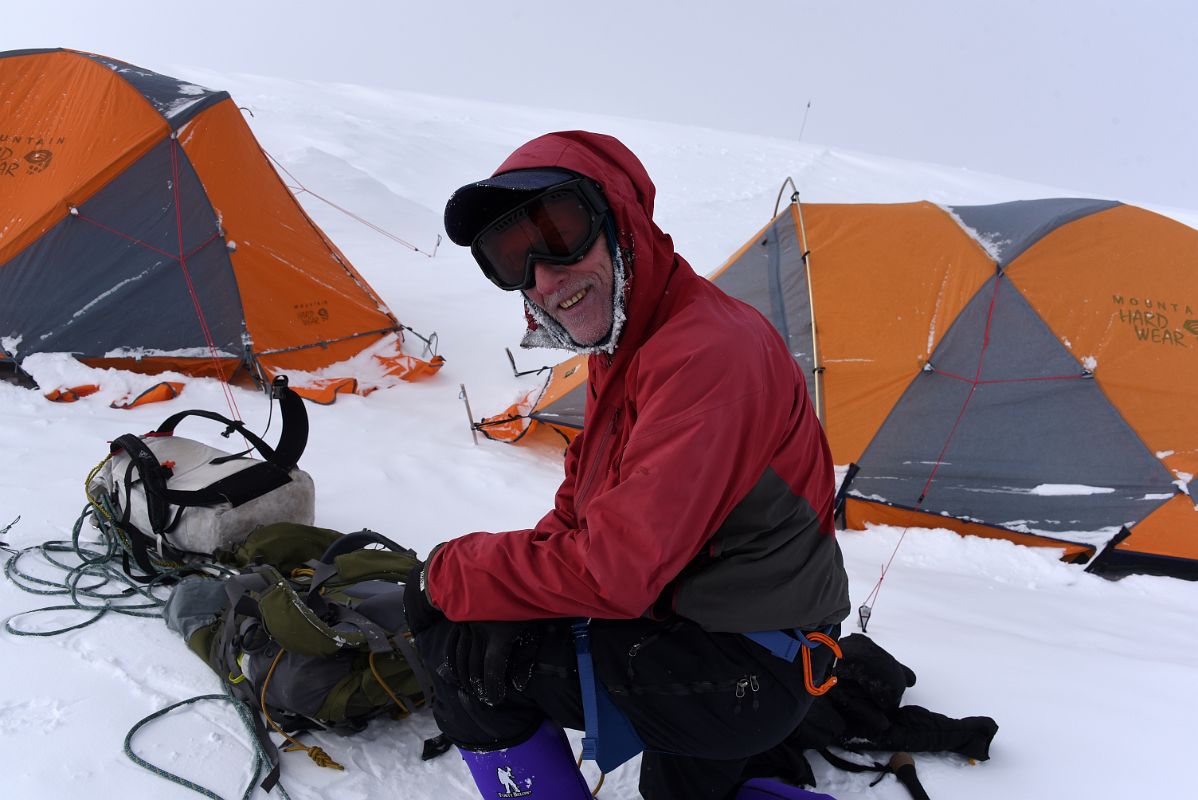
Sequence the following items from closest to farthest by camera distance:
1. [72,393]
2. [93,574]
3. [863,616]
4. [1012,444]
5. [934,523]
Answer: [93,574], [863,616], [1012,444], [934,523], [72,393]

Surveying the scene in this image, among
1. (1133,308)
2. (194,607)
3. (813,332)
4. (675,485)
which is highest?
(1133,308)

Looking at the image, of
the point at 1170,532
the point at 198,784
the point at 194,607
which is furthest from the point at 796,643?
the point at 1170,532

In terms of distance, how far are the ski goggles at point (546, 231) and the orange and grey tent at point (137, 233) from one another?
4112mm

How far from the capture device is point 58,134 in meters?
4.96

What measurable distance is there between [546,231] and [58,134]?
5.37 metres

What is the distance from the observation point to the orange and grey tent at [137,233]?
470cm

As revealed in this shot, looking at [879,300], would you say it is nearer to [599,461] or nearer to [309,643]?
[599,461]

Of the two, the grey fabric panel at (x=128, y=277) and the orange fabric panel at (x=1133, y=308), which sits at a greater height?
the orange fabric panel at (x=1133, y=308)

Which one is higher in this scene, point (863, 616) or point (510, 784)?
point (510, 784)

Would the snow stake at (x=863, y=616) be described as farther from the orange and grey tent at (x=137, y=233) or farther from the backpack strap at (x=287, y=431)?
the orange and grey tent at (x=137, y=233)

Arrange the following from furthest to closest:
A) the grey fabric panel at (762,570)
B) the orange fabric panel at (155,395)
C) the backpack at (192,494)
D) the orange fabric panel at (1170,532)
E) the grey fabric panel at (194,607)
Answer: the orange fabric panel at (155,395) → the orange fabric panel at (1170,532) → the backpack at (192,494) → the grey fabric panel at (194,607) → the grey fabric panel at (762,570)

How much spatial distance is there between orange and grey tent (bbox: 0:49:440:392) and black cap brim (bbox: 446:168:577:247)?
403cm

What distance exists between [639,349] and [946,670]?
2038mm

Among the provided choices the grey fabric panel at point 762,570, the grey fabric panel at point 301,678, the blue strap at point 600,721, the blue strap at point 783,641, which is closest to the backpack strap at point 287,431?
the grey fabric panel at point 301,678
